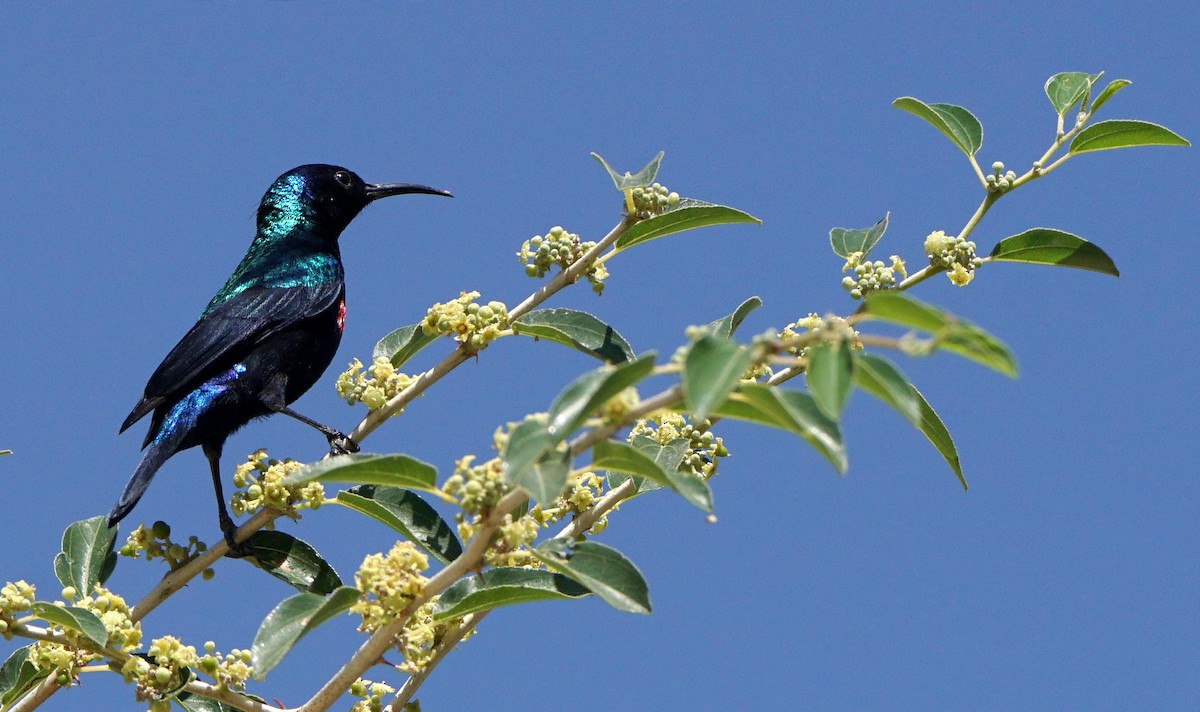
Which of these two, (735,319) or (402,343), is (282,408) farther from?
(735,319)

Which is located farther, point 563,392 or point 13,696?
point 13,696

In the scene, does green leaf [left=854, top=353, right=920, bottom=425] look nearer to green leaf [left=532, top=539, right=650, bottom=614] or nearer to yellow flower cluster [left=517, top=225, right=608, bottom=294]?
green leaf [left=532, top=539, right=650, bottom=614]

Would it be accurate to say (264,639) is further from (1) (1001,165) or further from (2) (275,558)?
(1) (1001,165)

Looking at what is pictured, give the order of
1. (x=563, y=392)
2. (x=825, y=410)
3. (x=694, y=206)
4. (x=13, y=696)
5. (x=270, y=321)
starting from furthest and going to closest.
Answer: (x=270, y=321) < (x=694, y=206) < (x=13, y=696) < (x=563, y=392) < (x=825, y=410)

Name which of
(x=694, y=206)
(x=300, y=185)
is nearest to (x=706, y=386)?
(x=694, y=206)

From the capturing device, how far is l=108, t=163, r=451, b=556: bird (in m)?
4.42

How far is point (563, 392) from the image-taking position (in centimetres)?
186

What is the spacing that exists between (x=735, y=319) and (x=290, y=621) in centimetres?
136

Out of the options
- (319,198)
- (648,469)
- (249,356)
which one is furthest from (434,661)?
(319,198)

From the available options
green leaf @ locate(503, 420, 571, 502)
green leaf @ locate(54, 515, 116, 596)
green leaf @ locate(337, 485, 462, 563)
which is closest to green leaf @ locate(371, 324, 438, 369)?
green leaf @ locate(337, 485, 462, 563)

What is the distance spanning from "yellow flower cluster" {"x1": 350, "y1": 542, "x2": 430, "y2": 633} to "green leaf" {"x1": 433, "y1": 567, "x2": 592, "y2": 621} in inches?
8.1

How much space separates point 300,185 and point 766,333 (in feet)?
16.1

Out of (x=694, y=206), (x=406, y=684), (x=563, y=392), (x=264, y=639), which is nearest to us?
(x=563, y=392)

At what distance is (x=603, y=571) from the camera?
2.29m
